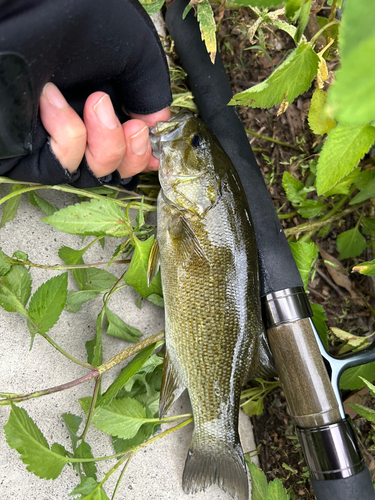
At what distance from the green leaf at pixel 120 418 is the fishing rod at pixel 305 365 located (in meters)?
0.45

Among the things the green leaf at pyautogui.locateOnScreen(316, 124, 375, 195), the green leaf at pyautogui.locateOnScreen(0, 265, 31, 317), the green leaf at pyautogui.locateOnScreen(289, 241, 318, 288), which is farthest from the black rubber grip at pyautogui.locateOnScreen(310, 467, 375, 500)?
the green leaf at pyautogui.locateOnScreen(0, 265, 31, 317)

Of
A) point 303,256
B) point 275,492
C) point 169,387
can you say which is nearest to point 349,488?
point 275,492

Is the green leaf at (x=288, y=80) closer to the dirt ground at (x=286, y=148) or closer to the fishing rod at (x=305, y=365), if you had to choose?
the fishing rod at (x=305, y=365)

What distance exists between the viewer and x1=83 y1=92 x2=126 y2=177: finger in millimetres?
1010

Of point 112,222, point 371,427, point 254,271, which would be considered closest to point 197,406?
point 254,271

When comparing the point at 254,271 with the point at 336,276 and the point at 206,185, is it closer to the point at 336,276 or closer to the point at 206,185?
the point at 206,185

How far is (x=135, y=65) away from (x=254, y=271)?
69 centimetres

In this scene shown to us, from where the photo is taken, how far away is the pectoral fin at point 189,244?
1174 millimetres

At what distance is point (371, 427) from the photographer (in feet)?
5.14

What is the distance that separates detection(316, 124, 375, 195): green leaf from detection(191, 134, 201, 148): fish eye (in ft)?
1.60

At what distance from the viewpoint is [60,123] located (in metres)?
0.98

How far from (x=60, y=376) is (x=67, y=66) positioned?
3.07 feet

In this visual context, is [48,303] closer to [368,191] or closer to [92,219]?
[92,219]

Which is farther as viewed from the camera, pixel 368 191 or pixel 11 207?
pixel 368 191
